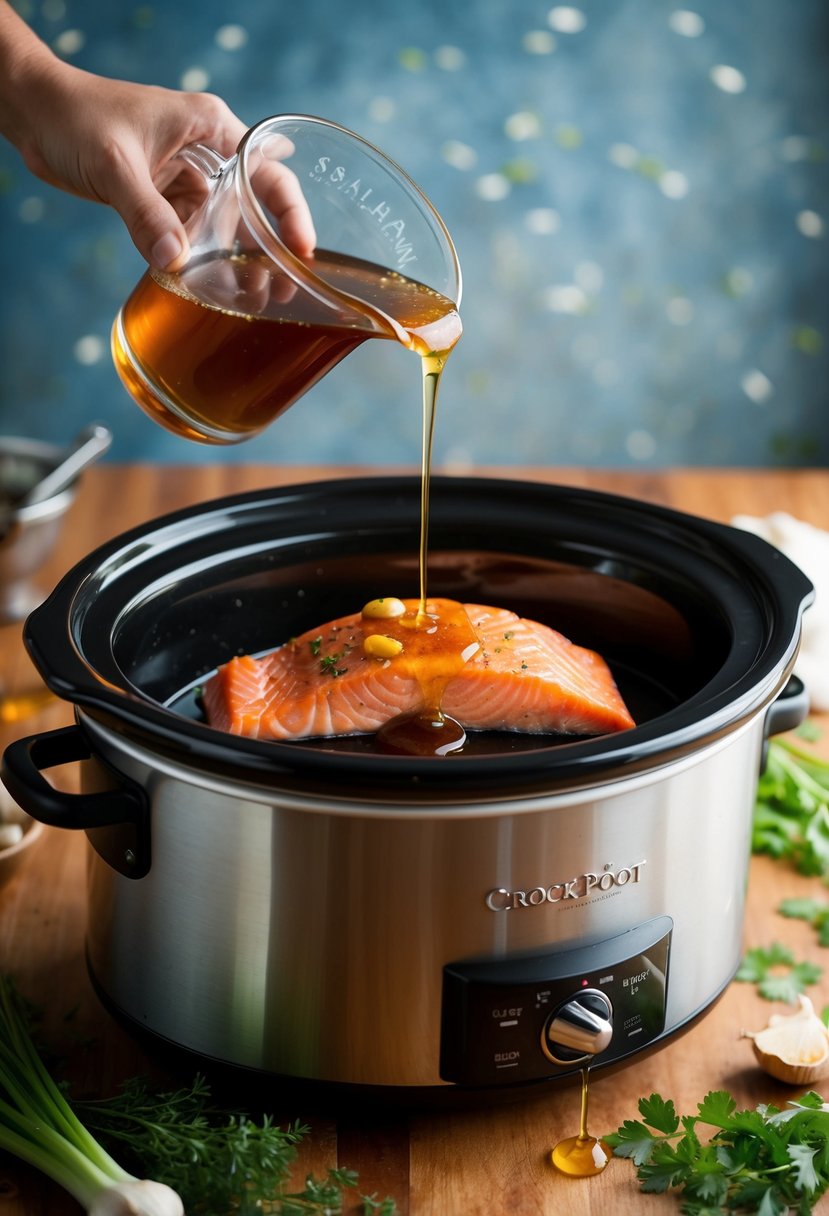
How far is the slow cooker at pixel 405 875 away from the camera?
3.81ft

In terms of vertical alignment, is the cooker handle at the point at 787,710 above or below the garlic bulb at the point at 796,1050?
above

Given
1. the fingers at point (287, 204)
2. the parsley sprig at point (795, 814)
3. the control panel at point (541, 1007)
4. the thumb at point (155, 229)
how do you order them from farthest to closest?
the parsley sprig at point (795, 814) → the fingers at point (287, 204) → the thumb at point (155, 229) → the control panel at point (541, 1007)

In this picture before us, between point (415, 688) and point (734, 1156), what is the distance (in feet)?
1.99

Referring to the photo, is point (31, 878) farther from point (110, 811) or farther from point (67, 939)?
point (110, 811)

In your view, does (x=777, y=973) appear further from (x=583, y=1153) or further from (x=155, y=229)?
A: (x=155, y=229)

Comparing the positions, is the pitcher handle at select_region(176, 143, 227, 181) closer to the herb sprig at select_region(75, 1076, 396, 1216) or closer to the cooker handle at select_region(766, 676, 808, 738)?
the cooker handle at select_region(766, 676, 808, 738)

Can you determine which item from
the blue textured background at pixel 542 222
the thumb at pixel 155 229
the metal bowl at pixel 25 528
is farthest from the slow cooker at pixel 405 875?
the blue textured background at pixel 542 222

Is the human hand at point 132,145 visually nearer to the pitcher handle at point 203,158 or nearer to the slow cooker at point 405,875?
the pitcher handle at point 203,158

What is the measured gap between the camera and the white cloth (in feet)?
7.27

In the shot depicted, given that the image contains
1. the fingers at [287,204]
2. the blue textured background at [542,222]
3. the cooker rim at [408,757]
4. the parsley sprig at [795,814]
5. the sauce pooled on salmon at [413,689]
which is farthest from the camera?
the blue textured background at [542,222]

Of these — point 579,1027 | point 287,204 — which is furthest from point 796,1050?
point 287,204

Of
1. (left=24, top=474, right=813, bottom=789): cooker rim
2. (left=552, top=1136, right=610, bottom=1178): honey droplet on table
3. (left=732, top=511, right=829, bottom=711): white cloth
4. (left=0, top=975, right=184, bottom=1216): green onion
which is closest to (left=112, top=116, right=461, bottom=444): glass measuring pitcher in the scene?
(left=24, top=474, right=813, bottom=789): cooker rim

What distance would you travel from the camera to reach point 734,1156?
4.18ft

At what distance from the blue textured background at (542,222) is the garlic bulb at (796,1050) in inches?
119
